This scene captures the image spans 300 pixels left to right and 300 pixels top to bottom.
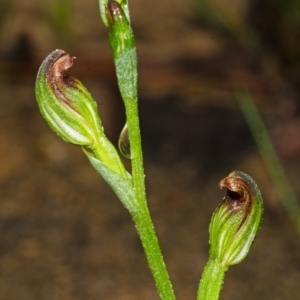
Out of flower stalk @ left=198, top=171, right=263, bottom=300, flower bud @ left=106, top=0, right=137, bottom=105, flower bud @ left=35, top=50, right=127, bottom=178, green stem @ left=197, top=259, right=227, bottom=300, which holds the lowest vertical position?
green stem @ left=197, top=259, right=227, bottom=300

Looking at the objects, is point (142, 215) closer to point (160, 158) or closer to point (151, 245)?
point (151, 245)

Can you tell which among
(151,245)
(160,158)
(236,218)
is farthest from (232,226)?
(160,158)

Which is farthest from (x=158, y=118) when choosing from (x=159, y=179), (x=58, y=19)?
(x=58, y=19)

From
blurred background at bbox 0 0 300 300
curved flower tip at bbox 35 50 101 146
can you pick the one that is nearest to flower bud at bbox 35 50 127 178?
curved flower tip at bbox 35 50 101 146

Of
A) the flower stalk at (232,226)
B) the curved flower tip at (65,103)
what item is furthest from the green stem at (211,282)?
the curved flower tip at (65,103)

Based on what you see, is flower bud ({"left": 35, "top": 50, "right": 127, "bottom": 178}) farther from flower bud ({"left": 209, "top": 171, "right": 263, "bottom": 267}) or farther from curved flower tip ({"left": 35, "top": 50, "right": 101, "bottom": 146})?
flower bud ({"left": 209, "top": 171, "right": 263, "bottom": 267})
